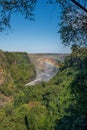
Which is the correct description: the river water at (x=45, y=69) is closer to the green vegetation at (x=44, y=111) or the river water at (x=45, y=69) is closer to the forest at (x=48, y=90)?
the forest at (x=48, y=90)

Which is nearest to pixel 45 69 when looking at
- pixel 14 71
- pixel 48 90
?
pixel 14 71

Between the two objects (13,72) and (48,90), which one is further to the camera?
(13,72)

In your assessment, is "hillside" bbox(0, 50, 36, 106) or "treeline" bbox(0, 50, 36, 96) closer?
"hillside" bbox(0, 50, 36, 106)

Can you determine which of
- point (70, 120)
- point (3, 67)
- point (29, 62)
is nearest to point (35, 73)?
point (29, 62)

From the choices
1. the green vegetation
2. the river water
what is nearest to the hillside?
the river water

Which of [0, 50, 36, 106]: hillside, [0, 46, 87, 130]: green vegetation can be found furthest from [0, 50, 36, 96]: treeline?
[0, 46, 87, 130]: green vegetation

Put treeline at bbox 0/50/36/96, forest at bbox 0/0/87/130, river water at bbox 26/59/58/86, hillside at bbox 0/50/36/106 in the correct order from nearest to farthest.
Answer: forest at bbox 0/0/87/130 < hillside at bbox 0/50/36/106 < treeline at bbox 0/50/36/96 < river water at bbox 26/59/58/86

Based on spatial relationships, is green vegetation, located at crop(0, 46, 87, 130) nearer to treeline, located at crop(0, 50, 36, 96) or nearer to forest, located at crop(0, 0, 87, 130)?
forest, located at crop(0, 0, 87, 130)

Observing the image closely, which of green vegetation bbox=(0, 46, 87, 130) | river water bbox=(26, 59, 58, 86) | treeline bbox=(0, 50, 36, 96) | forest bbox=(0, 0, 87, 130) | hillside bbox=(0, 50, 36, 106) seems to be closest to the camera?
forest bbox=(0, 0, 87, 130)

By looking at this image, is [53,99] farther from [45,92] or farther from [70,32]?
[70,32]

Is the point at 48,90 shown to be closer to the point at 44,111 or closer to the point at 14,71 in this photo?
the point at 44,111

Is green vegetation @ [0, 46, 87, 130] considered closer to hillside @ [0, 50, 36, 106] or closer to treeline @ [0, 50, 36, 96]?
hillside @ [0, 50, 36, 106]

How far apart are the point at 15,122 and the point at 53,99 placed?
13223 millimetres

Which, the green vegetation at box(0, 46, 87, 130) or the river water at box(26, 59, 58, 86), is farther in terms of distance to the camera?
the river water at box(26, 59, 58, 86)
